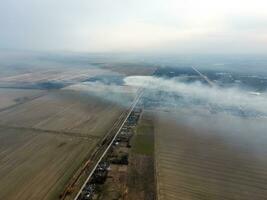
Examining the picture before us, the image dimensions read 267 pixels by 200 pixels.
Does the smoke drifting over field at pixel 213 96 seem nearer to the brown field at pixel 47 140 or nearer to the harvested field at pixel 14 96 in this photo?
the brown field at pixel 47 140

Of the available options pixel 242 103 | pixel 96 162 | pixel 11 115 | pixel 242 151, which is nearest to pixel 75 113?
pixel 11 115

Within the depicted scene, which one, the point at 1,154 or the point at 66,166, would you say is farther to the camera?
the point at 1,154

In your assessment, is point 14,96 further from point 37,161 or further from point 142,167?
point 142,167

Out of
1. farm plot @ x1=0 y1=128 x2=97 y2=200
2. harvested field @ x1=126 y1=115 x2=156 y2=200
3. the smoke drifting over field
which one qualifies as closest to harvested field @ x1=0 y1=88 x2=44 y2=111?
farm plot @ x1=0 y1=128 x2=97 y2=200

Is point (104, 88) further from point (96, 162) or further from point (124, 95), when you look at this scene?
point (96, 162)

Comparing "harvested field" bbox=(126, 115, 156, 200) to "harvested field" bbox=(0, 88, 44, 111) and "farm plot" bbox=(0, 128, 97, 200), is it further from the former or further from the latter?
"harvested field" bbox=(0, 88, 44, 111)

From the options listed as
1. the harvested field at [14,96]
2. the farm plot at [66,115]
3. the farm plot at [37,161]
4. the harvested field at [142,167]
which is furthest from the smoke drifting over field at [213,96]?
the farm plot at [37,161]
